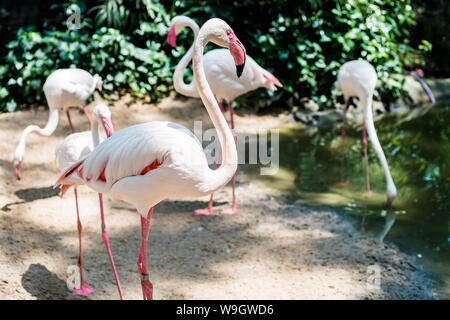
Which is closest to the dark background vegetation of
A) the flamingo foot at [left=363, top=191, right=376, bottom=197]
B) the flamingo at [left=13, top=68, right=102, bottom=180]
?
the flamingo at [left=13, top=68, right=102, bottom=180]

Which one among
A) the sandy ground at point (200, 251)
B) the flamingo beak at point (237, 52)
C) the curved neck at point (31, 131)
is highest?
the flamingo beak at point (237, 52)

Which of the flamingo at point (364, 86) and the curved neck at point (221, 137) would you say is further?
the flamingo at point (364, 86)

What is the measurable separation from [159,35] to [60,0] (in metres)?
Result: 1.68

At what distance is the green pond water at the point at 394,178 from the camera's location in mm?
4352

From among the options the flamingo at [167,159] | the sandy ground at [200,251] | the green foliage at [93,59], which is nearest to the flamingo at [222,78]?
the sandy ground at [200,251]

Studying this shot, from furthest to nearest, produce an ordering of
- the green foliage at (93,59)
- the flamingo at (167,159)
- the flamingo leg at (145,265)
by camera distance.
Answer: the green foliage at (93,59), the flamingo leg at (145,265), the flamingo at (167,159)

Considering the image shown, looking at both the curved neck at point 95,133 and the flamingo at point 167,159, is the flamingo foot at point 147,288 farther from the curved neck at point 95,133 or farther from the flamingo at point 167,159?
the curved neck at point 95,133

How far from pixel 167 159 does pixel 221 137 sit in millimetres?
361

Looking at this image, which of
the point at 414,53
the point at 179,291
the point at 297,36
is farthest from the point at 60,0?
the point at 414,53

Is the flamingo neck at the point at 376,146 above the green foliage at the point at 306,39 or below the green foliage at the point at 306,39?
below

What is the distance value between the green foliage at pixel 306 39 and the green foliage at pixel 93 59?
0.96 meters

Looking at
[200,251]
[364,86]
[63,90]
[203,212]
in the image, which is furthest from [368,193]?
[63,90]

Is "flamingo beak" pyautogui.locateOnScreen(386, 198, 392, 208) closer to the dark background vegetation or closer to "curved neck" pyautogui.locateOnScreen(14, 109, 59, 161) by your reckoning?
the dark background vegetation

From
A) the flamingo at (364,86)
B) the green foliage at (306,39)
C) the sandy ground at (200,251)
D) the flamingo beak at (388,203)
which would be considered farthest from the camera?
the green foliage at (306,39)
